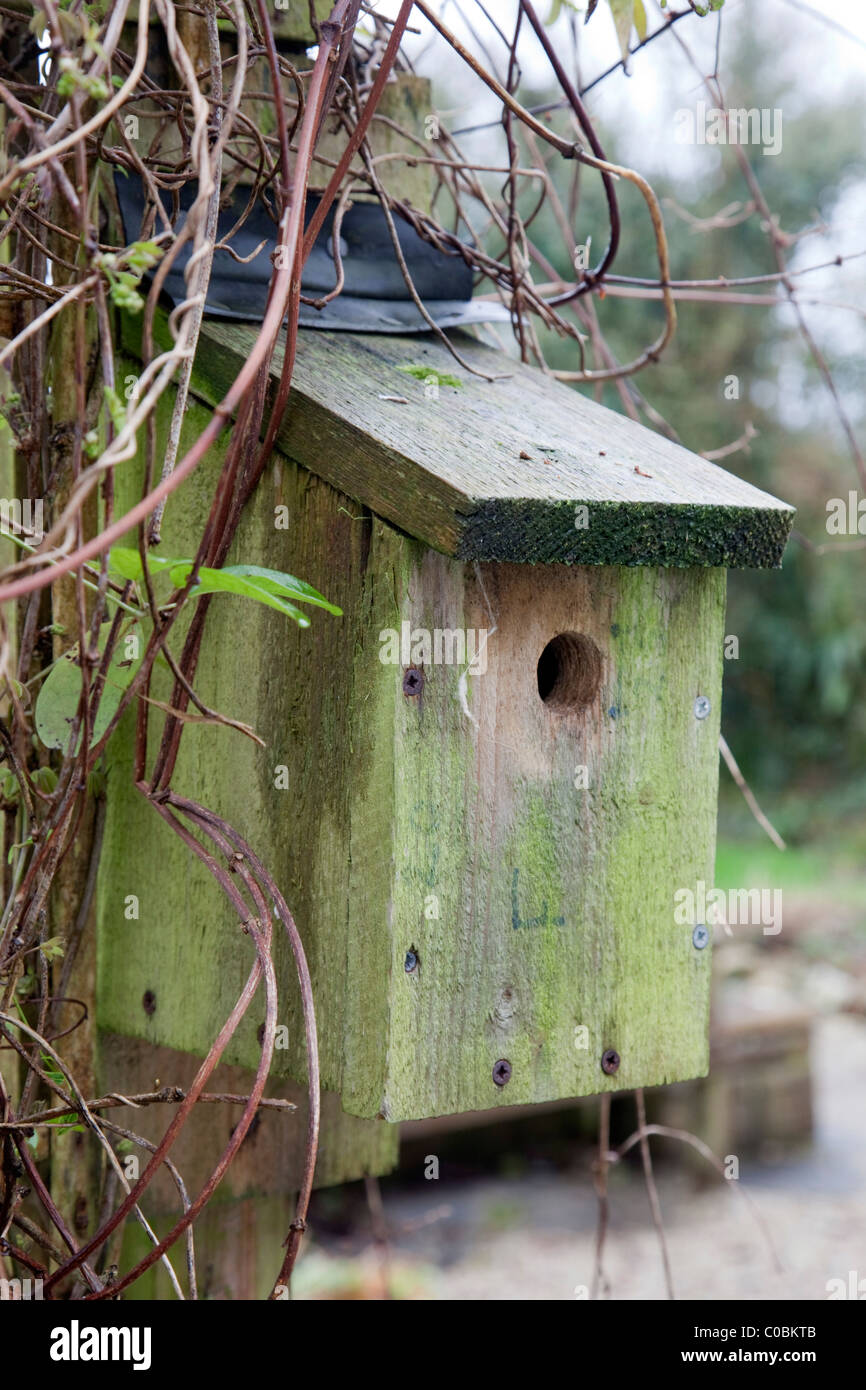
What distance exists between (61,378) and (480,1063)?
832mm

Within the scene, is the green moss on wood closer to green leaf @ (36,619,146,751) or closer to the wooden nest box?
the wooden nest box

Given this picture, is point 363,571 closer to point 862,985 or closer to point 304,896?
→ point 304,896

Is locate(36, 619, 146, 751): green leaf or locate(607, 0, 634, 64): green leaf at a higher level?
locate(607, 0, 634, 64): green leaf

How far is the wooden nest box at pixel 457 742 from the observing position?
1291 mm

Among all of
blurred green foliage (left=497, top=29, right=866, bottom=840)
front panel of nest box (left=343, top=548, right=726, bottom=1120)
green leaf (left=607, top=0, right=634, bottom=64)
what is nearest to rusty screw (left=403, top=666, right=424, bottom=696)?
front panel of nest box (left=343, top=548, right=726, bottom=1120)

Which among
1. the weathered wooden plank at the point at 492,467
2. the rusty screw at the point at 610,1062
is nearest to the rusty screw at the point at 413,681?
the weathered wooden plank at the point at 492,467

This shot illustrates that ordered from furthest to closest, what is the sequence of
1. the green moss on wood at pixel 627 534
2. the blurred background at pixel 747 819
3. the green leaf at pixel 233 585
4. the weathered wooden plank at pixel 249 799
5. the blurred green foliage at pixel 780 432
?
the blurred green foliage at pixel 780 432
the blurred background at pixel 747 819
the weathered wooden plank at pixel 249 799
the green moss on wood at pixel 627 534
the green leaf at pixel 233 585

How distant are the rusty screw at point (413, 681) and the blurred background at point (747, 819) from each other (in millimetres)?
599

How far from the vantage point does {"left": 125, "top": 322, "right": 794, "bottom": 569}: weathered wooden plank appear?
1229mm

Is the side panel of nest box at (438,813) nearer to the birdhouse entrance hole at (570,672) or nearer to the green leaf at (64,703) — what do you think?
the birdhouse entrance hole at (570,672)

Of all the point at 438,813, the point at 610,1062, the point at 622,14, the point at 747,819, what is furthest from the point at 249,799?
the point at 747,819

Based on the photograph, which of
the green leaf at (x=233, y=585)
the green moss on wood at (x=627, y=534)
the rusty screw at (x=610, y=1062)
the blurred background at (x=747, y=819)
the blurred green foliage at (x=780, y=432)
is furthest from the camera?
the blurred green foliage at (x=780, y=432)

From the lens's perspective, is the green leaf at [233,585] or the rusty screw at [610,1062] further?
the rusty screw at [610,1062]

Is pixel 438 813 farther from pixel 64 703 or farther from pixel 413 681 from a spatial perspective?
pixel 64 703
